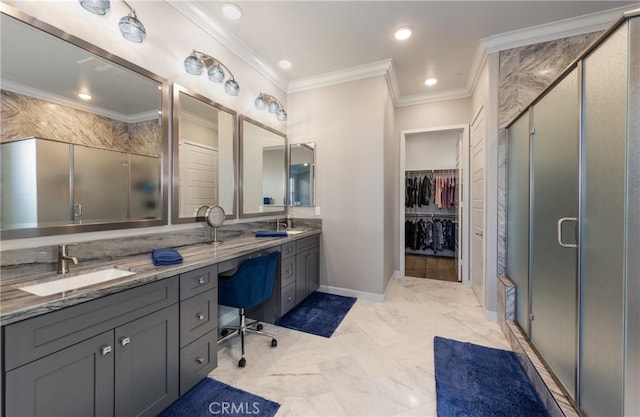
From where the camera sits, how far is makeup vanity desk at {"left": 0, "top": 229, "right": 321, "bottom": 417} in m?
0.96

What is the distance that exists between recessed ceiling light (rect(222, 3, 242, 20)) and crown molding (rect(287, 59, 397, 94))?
1317 mm

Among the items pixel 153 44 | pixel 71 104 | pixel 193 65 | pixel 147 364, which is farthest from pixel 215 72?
pixel 147 364

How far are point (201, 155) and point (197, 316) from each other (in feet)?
4.55

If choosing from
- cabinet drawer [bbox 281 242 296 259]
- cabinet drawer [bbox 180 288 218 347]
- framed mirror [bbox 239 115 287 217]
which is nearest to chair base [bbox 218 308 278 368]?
cabinet drawer [bbox 180 288 218 347]

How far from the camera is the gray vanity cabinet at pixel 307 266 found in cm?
296

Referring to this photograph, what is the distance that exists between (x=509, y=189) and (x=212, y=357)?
3.06 meters

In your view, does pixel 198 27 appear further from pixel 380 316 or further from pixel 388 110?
pixel 380 316

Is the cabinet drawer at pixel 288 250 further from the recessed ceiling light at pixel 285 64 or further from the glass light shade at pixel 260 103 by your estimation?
the recessed ceiling light at pixel 285 64

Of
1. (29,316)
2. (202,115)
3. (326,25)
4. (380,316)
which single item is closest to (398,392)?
(380,316)

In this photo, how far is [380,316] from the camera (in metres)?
2.85

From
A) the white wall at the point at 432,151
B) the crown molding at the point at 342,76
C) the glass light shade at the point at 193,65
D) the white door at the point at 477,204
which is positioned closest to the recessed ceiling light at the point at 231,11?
the glass light shade at the point at 193,65

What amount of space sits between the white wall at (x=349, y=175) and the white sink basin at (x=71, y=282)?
2389 mm

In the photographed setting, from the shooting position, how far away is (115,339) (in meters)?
1.23

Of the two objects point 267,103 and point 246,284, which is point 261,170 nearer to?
point 267,103
